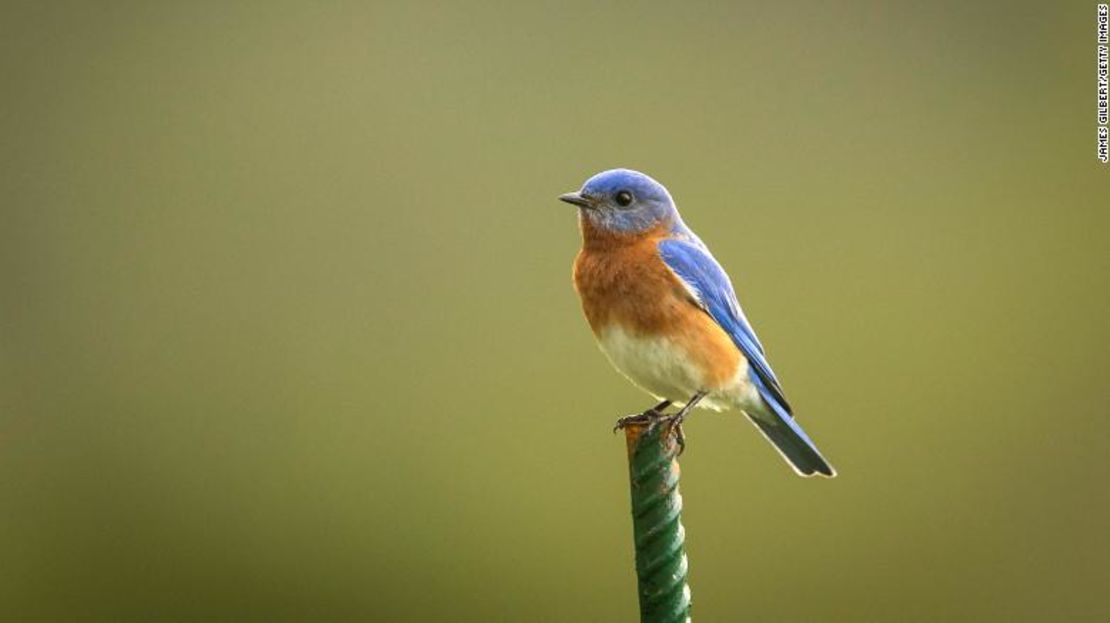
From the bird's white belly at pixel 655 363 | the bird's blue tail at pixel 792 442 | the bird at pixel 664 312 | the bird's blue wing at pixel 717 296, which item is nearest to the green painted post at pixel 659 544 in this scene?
the bird at pixel 664 312

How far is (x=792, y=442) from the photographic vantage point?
399cm

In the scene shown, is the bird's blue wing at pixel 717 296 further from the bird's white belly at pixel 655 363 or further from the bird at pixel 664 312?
the bird's white belly at pixel 655 363

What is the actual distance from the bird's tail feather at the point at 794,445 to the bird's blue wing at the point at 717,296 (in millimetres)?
46

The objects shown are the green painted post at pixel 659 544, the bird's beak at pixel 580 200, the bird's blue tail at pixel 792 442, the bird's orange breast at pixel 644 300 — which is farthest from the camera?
the bird's blue tail at pixel 792 442

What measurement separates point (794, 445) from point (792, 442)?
1 centimetres

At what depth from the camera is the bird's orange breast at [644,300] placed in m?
3.62

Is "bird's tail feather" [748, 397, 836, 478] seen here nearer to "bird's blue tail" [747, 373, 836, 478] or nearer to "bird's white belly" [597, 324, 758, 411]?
"bird's blue tail" [747, 373, 836, 478]

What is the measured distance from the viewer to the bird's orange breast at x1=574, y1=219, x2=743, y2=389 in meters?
3.62

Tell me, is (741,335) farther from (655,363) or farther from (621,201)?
(621,201)

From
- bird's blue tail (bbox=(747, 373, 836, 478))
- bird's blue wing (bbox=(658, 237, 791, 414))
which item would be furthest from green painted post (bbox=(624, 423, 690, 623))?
bird's blue tail (bbox=(747, 373, 836, 478))

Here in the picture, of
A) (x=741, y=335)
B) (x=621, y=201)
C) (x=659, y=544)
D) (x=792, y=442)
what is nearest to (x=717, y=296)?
(x=741, y=335)

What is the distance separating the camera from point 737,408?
157 inches

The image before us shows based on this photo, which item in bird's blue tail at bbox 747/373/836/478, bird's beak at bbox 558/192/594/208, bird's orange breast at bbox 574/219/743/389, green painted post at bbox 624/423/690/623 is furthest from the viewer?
bird's blue tail at bbox 747/373/836/478

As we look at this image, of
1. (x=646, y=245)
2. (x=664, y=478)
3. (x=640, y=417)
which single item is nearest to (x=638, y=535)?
(x=664, y=478)
